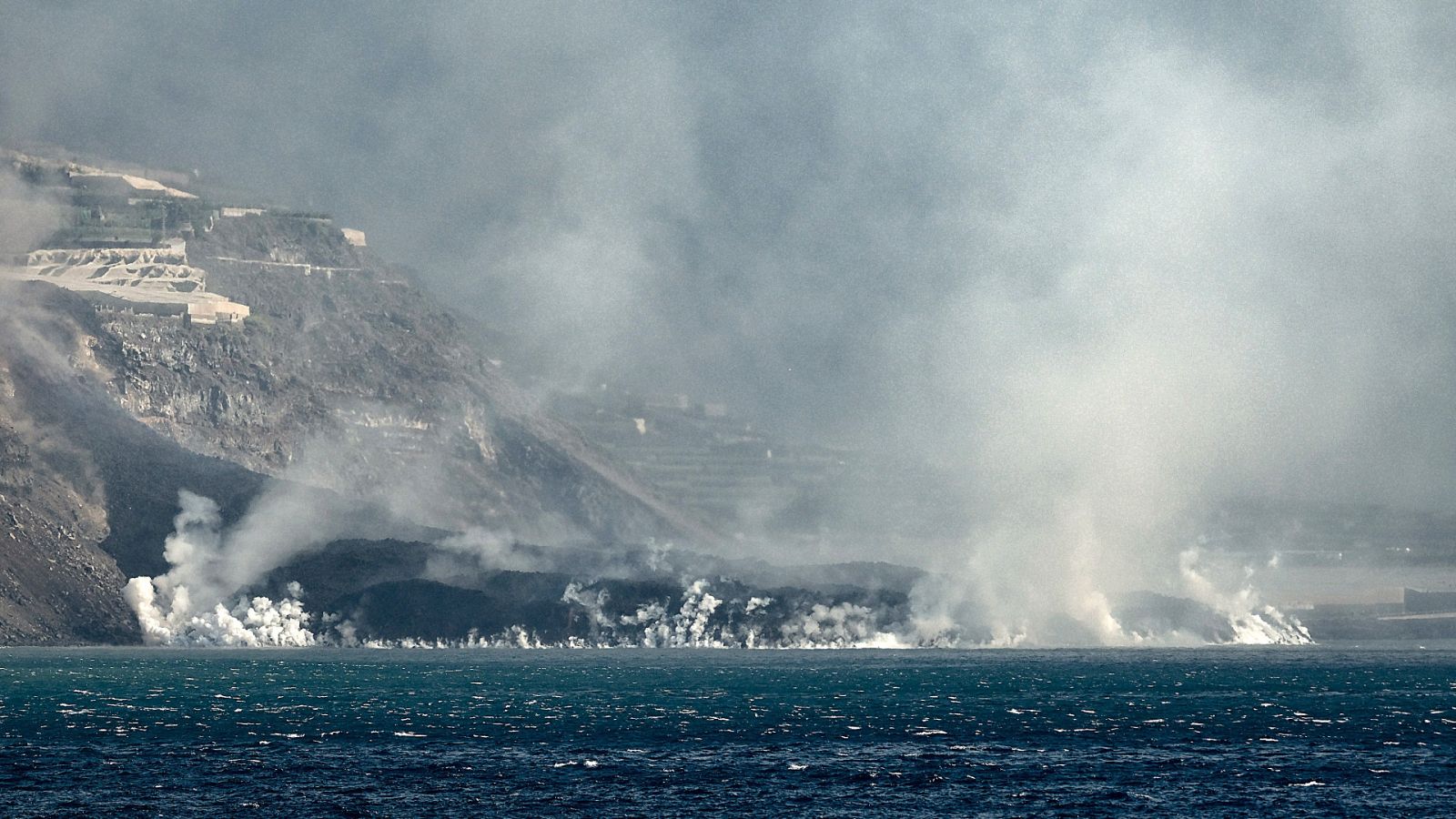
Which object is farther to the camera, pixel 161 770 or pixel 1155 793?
pixel 161 770

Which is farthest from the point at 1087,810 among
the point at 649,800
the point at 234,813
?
the point at 234,813

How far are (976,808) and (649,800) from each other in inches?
1253

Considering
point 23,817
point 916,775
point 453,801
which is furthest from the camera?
point 916,775

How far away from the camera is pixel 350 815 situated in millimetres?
166625

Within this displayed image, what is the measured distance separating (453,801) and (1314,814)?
3237 inches

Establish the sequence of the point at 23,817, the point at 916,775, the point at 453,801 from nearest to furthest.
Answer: the point at 23,817, the point at 453,801, the point at 916,775

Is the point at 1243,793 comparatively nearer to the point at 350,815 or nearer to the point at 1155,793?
the point at 1155,793

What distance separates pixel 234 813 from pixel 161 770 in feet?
114

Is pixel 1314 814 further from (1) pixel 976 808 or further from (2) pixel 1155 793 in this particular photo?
(1) pixel 976 808

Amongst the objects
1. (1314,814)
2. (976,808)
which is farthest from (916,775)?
(1314,814)

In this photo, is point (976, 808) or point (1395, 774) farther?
point (1395, 774)

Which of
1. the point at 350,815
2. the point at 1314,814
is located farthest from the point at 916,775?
the point at 350,815

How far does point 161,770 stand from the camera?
7830 inches

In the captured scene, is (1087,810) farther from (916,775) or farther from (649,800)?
(649,800)
